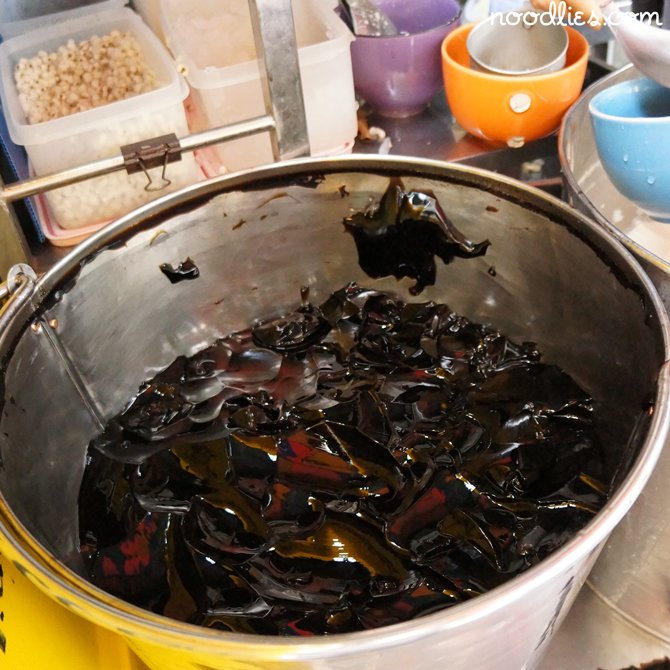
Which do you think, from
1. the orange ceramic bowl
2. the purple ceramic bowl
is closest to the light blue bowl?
the orange ceramic bowl

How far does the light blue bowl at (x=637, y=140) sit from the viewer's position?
28.4 inches

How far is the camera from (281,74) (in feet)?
2.54

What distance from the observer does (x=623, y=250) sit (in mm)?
583

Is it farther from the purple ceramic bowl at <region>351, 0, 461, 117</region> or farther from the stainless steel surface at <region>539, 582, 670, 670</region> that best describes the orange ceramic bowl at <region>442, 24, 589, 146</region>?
the stainless steel surface at <region>539, 582, 670, 670</region>

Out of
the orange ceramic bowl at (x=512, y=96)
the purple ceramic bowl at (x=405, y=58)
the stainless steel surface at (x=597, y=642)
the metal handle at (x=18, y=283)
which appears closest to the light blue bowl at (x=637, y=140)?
the orange ceramic bowl at (x=512, y=96)

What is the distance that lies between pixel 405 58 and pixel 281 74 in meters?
0.31

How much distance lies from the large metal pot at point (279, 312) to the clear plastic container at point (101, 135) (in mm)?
A: 181

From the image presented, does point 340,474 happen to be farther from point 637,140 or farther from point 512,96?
point 512,96

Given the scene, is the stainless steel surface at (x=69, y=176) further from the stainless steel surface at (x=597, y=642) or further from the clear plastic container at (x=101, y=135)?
the stainless steel surface at (x=597, y=642)

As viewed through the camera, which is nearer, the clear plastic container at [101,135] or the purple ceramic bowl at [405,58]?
the clear plastic container at [101,135]

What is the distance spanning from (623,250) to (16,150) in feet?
2.62

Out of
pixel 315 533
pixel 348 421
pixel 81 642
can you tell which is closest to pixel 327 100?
pixel 348 421

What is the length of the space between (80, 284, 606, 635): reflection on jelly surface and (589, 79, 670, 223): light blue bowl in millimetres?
214

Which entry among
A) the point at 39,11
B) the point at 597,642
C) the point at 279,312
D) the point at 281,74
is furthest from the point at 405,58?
the point at 597,642
